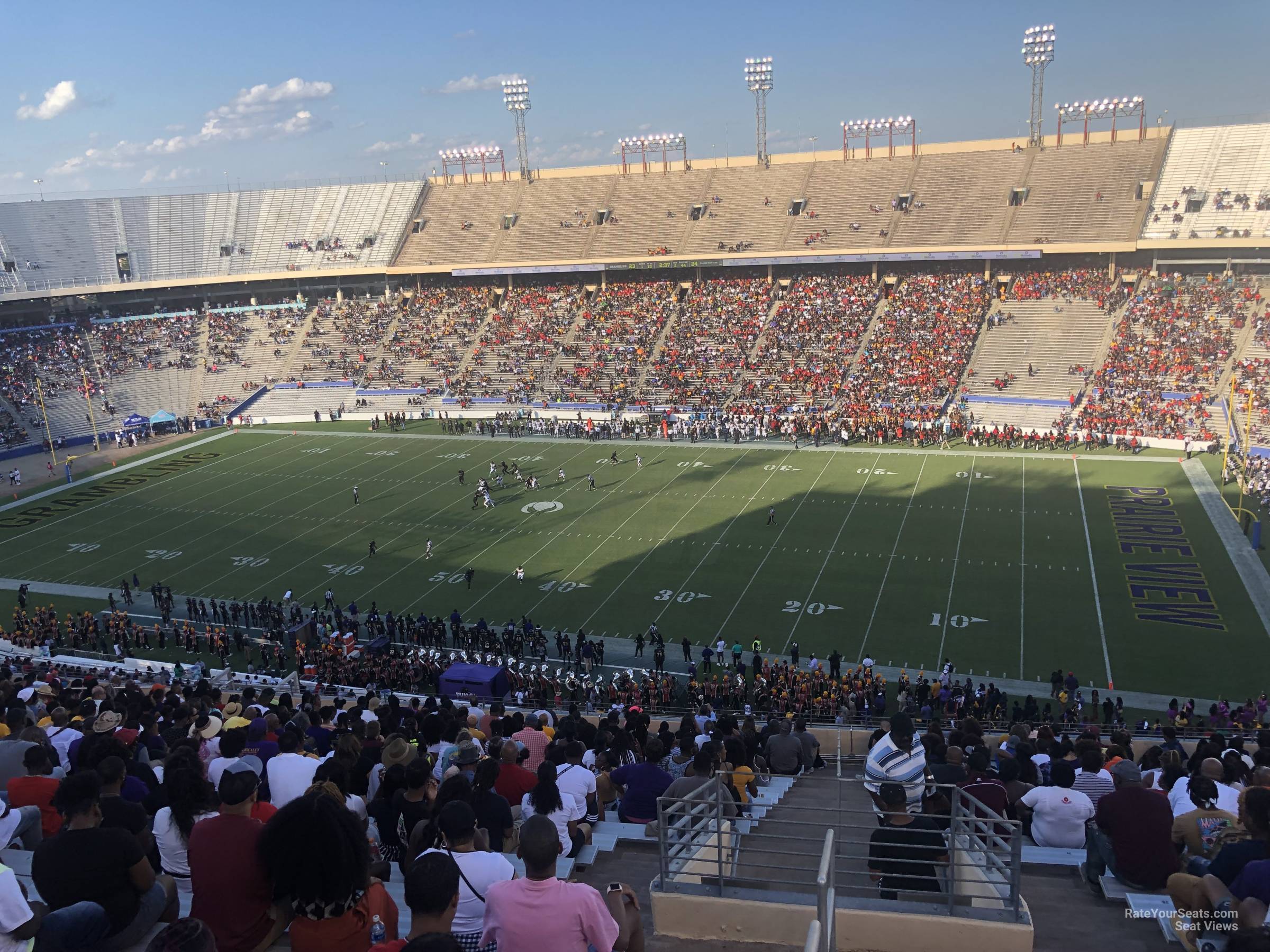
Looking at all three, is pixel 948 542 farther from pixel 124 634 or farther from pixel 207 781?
pixel 207 781

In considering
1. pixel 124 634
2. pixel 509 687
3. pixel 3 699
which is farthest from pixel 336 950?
pixel 124 634

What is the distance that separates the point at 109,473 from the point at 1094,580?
46.1 meters

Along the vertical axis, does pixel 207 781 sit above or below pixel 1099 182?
below

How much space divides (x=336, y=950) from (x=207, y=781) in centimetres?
195

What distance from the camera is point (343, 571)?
114ft

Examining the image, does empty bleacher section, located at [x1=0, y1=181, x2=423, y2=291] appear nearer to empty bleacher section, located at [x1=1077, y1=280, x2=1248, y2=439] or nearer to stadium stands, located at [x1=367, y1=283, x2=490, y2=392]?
stadium stands, located at [x1=367, y1=283, x2=490, y2=392]

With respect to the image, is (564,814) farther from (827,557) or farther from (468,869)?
(827,557)

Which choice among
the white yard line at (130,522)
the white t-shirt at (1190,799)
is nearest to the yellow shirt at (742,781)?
the white t-shirt at (1190,799)

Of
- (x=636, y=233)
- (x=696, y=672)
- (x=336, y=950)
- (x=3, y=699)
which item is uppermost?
(x=636, y=233)

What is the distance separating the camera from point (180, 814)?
6320 millimetres

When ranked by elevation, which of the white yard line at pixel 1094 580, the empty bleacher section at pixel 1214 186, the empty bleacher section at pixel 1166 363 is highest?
the empty bleacher section at pixel 1214 186

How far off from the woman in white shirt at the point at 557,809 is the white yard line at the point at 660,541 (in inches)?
827

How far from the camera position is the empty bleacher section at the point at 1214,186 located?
55.3 metres

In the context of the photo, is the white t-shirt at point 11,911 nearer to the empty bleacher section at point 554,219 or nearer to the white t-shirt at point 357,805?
the white t-shirt at point 357,805
